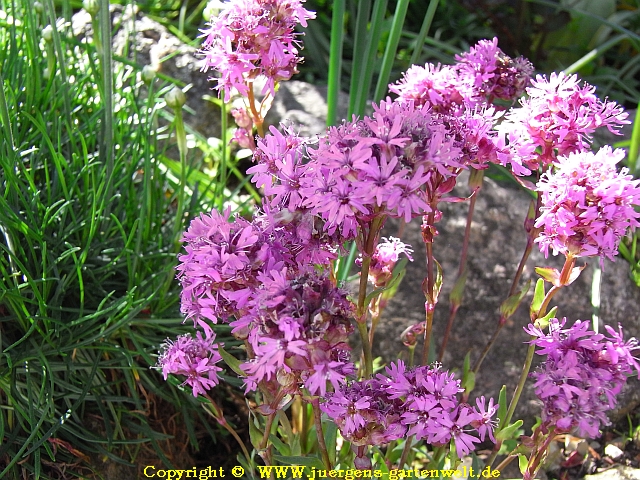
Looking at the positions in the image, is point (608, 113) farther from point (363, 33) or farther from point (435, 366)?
point (363, 33)

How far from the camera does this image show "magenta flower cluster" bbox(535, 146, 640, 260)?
76cm

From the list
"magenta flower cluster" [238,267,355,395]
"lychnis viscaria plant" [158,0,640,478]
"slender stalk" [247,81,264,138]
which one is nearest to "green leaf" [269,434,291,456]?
"lychnis viscaria plant" [158,0,640,478]

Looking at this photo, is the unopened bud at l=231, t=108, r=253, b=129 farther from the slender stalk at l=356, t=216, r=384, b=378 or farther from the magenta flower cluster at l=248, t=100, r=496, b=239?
the slender stalk at l=356, t=216, r=384, b=378

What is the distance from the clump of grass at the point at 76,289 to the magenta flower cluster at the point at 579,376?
0.69 meters

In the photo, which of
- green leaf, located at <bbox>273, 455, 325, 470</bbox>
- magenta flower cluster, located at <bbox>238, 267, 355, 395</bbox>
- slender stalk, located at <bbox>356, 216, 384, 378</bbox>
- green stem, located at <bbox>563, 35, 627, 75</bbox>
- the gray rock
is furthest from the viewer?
green stem, located at <bbox>563, 35, 627, 75</bbox>

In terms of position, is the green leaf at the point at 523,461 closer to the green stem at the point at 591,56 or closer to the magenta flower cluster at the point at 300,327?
the magenta flower cluster at the point at 300,327

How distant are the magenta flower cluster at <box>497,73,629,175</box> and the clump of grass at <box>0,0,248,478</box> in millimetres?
653

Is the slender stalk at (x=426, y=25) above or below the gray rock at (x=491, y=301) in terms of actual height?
above

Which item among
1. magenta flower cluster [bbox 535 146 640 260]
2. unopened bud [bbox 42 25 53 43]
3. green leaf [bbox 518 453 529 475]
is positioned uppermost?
magenta flower cluster [bbox 535 146 640 260]

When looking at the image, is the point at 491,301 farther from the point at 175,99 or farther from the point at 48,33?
the point at 48,33

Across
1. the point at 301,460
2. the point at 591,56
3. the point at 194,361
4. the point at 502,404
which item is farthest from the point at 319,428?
the point at 591,56

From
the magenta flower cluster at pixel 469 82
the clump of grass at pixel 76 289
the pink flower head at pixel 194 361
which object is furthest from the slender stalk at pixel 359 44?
the pink flower head at pixel 194 361

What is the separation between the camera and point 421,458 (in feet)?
4.53

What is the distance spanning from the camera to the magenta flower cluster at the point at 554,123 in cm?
89
